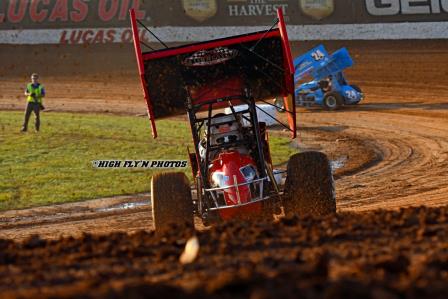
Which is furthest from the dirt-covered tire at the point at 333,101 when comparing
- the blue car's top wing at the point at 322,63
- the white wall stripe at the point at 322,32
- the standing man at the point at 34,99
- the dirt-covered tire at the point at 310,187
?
the dirt-covered tire at the point at 310,187

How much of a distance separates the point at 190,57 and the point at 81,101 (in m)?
18.1

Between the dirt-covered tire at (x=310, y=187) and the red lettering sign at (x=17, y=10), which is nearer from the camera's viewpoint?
the dirt-covered tire at (x=310, y=187)

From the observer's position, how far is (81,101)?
2786cm

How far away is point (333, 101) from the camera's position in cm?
2517

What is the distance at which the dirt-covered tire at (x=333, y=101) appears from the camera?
987 inches

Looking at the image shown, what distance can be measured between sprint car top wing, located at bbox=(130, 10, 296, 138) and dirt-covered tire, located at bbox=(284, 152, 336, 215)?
39.8 inches

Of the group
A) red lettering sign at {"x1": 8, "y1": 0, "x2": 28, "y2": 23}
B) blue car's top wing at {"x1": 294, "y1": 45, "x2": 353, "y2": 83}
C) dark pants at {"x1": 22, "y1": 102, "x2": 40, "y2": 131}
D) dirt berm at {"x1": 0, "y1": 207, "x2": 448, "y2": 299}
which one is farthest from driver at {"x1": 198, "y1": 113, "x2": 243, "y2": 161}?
red lettering sign at {"x1": 8, "y1": 0, "x2": 28, "y2": 23}

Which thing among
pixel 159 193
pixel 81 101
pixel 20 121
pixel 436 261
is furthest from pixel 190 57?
pixel 81 101

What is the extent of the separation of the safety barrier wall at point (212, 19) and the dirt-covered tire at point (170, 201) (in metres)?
19.8

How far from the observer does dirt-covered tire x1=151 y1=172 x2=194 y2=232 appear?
31.4 ft

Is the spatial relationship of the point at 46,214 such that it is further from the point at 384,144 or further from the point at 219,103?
the point at 384,144

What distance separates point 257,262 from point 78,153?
1384 cm

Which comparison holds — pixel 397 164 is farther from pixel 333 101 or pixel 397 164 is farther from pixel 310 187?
pixel 310 187

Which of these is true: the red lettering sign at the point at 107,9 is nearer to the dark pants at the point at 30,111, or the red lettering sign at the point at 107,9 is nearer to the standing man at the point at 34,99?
the standing man at the point at 34,99
